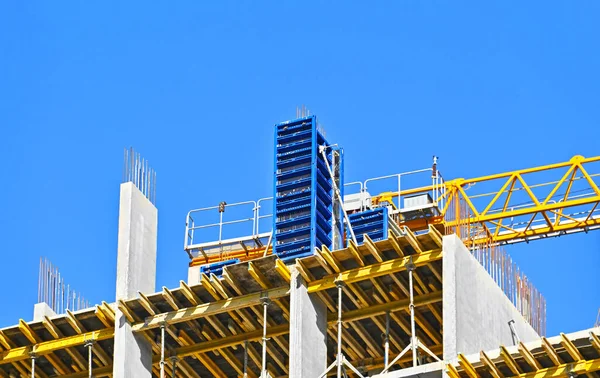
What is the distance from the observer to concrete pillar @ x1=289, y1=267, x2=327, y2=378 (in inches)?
2167

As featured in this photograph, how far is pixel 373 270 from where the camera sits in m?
55.3

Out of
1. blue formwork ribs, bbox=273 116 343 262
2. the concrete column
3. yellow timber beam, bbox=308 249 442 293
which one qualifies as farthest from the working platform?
blue formwork ribs, bbox=273 116 343 262

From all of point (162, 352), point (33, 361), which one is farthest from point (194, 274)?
point (162, 352)

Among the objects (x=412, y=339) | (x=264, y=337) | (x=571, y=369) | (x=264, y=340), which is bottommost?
(x=571, y=369)

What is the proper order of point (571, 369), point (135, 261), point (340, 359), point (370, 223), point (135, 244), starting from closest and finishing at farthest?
point (571, 369)
point (340, 359)
point (135, 261)
point (135, 244)
point (370, 223)

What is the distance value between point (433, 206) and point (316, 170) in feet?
41.1

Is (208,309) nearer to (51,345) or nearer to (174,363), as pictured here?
(174,363)

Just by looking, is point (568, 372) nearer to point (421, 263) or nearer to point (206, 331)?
point (421, 263)

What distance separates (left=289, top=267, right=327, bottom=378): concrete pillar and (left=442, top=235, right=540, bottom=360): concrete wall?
4202mm

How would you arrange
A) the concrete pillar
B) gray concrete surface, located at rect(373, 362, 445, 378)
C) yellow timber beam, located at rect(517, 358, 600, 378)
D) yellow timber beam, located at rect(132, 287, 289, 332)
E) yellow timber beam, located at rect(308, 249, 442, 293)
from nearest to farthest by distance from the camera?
yellow timber beam, located at rect(517, 358, 600, 378)
gray concrete surface, located at rect(373, 362, 445, 378)
yellow timber beam, located at rect(308, 249, 442, 293)
the concrete pillar
yellow timber beam, located at rect(132, 287, 289, 332)

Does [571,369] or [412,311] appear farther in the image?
[412,311]

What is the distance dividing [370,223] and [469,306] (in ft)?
51.8

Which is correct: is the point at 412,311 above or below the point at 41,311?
below

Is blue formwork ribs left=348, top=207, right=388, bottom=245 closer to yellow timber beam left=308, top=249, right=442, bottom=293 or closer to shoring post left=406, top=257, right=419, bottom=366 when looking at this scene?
yellow timber beam left=308, top=249, right=442, bottom=293
